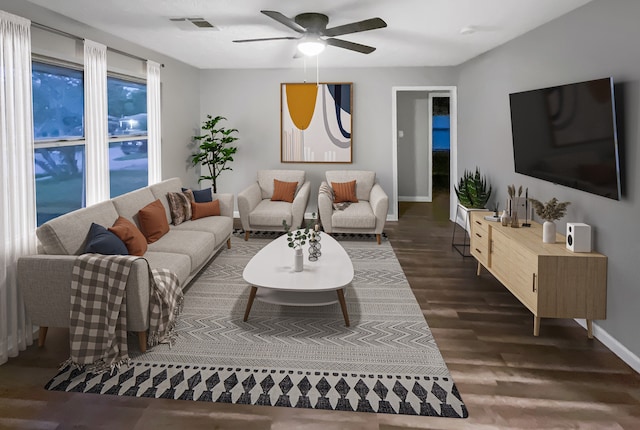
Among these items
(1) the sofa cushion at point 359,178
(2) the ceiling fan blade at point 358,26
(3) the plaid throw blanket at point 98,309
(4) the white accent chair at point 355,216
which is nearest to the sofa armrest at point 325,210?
(4) the white accent chair at point 355,216

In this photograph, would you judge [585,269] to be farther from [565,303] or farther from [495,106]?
[495,106]

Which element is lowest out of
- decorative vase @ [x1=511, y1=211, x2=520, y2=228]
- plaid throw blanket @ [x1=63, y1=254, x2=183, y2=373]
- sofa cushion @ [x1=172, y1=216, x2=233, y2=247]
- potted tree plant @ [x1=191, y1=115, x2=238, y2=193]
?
plaid throw blanket @ [x1=63, y1=254, x2=183, y2=373]

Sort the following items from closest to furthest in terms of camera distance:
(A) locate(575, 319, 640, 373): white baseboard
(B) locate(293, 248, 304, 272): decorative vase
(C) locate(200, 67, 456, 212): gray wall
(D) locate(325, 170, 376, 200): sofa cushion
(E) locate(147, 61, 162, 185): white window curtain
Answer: (A) locate(575, 319, 640, 373): white baseboard < (B) locate(293, 248, 304, 272): decorative vase < (E) locate(147, 61, 162, 185): white window curtain < (D) locate(325, 170, 376, 200): sofa cushion < (C) locate(200, 67, 456, 212): gray wall

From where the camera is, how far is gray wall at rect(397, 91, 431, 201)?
31.1 ft

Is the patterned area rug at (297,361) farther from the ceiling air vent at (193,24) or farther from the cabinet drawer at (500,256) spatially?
the ceiling air vent at (193,24)

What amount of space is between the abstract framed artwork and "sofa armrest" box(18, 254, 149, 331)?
4.78 m

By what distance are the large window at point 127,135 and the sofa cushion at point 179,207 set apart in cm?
59

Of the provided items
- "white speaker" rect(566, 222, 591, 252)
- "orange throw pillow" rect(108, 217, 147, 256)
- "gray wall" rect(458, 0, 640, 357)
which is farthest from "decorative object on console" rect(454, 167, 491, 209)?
"orange throw pillow" rect(108, 217, 147, 256)

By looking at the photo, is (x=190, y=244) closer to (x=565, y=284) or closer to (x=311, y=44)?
(x=311, y=44)

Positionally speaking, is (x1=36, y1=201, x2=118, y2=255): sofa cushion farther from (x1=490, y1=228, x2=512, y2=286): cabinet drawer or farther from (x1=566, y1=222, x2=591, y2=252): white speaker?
(x1=566, y1=222, x2=591, y2=252): white speaker

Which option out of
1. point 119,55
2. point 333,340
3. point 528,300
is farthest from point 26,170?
point 528,300

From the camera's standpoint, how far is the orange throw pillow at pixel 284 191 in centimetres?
691

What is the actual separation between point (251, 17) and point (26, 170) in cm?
214

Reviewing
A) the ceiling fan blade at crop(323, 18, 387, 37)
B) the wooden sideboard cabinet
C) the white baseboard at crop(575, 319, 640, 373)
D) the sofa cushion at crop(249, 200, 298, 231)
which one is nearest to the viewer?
the white baseboard at crop(575, 319, 640, 373)
